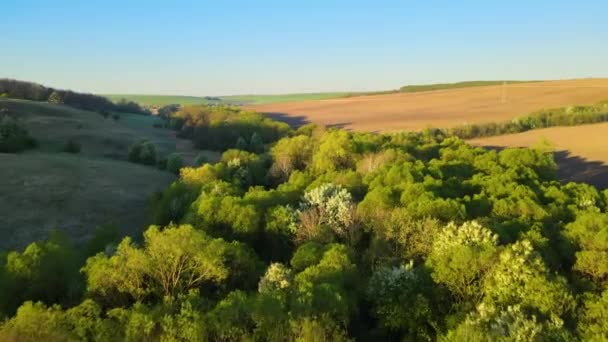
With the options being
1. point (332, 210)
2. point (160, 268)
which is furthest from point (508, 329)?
point (332, 210)

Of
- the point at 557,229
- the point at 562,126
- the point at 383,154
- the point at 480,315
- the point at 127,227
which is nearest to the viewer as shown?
the point at 480,315

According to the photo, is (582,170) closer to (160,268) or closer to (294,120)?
(160,268)

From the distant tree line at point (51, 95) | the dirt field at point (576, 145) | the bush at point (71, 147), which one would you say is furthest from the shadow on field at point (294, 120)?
the bush at point (71, 147)

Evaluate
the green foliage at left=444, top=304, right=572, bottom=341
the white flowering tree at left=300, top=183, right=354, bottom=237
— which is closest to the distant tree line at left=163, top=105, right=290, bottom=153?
the white flowering tree at left=300, top=183, right=354, bottom=237

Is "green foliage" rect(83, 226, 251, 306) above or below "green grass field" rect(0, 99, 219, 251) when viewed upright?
above

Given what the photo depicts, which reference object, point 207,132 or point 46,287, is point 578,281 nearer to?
point 46,287

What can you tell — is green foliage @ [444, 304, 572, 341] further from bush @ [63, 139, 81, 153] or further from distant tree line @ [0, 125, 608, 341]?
bush @ [63, 139, 81, 153]

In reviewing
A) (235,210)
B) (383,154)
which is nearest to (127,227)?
(235,210)
